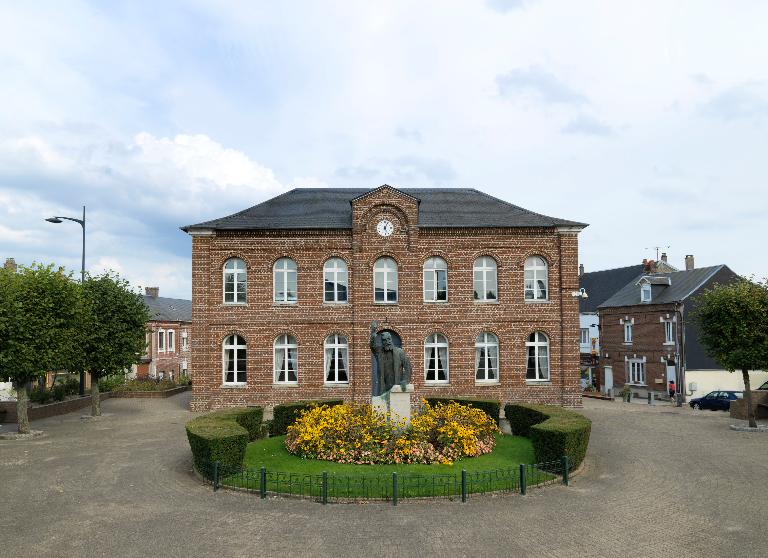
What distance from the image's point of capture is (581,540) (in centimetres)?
997

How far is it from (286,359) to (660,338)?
82.3 feet

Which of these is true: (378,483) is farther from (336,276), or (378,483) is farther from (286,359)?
(336,276)

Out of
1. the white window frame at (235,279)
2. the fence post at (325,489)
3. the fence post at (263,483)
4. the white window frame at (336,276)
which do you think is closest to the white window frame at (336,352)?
the white window frame at (336,276)

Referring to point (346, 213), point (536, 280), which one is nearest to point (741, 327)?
point (536, 280)

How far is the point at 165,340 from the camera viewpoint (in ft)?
161

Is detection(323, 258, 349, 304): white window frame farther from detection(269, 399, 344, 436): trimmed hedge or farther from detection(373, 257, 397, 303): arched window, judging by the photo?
detection(269, 399, 344, 436): trimmed hedge

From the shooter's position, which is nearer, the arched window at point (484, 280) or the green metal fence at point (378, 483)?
the green metal fence at point (378, 483)

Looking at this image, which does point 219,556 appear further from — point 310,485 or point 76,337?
point 76,337

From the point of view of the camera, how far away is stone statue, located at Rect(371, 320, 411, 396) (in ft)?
55.9

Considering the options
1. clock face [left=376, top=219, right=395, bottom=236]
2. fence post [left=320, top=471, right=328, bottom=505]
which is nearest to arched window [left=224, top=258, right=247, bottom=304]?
clock face [left=376, top=219, right=395, bottom=236]

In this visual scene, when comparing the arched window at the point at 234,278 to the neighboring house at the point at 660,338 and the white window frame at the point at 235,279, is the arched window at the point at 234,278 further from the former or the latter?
the neighboring house at the point at 660,338

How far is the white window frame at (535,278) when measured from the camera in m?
27.2

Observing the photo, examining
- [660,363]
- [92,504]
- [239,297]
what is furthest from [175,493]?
[660,363]

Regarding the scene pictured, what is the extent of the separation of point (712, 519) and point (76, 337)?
2299cm
